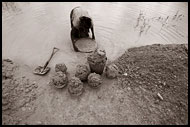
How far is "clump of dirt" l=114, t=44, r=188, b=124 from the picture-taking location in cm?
201

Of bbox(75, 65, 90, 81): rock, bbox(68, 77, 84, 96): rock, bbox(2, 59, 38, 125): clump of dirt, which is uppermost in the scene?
bbox(75, 65, 90, 81): rock

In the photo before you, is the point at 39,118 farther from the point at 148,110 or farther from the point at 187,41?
the point at 187,41

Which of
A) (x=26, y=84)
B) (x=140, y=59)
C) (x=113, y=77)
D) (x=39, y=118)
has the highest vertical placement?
(x=140, y=59)

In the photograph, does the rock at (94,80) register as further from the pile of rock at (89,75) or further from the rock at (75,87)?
the rock at (75,87)

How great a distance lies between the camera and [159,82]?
2.28 meters

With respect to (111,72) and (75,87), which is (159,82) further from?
(75,87)

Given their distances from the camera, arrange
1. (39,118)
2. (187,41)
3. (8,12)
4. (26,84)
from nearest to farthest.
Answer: (39,118), (26,84), (187,41), (8,12)

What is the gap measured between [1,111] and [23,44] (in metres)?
1.53

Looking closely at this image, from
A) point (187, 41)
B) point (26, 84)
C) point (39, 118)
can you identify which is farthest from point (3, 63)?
point (187, 41)

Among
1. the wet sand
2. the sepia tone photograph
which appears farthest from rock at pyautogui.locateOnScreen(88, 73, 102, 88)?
the wet sand

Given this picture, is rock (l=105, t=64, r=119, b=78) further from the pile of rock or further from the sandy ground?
the sandy ground

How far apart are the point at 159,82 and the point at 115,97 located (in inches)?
28.0

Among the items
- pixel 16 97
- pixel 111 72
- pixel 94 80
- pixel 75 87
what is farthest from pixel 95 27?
pixel 16 97

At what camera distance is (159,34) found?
3.52 m
